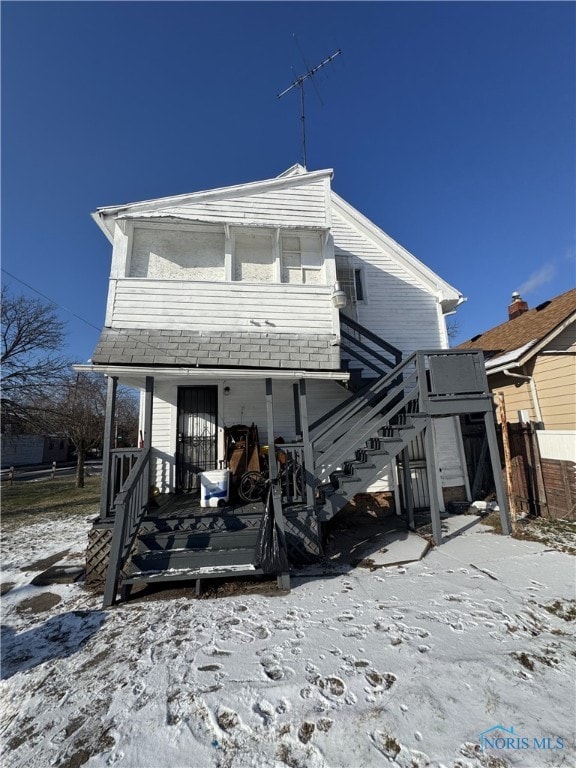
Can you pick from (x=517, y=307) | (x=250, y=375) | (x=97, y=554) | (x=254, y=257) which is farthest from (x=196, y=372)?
(x=517, y=307)

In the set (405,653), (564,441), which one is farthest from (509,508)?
(405,653)

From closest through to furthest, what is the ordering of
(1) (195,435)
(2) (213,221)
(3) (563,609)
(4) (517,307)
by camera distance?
(3) (563,609) < (2) (213,221) < (1) (195,435) < (4) (517,307)

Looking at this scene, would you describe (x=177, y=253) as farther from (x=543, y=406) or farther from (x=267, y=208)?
(x=543, y=406)

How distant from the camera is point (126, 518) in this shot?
438 cm

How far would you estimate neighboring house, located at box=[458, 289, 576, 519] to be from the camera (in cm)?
667

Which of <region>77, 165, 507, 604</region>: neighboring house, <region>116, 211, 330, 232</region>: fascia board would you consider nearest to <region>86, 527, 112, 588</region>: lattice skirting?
<region>77, 165, 507, 604</region>: neighboring house

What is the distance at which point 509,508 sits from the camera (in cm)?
724

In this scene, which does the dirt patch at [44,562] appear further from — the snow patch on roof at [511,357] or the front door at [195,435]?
the snow patch on roof at [511,357]

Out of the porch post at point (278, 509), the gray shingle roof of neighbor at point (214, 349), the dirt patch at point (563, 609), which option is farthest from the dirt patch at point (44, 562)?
the dirt patch at point (563, 609)

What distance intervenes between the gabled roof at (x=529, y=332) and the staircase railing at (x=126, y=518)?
8.74 metres

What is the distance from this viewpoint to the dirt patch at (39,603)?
4309 mm

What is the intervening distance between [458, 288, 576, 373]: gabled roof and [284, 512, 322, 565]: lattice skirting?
664cm

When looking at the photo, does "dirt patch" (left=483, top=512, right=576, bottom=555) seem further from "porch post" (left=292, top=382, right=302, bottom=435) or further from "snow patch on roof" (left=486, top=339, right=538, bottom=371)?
"porch post" (left=292, top=382, right=302, bottom=435)

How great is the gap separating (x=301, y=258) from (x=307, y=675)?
6894mm
